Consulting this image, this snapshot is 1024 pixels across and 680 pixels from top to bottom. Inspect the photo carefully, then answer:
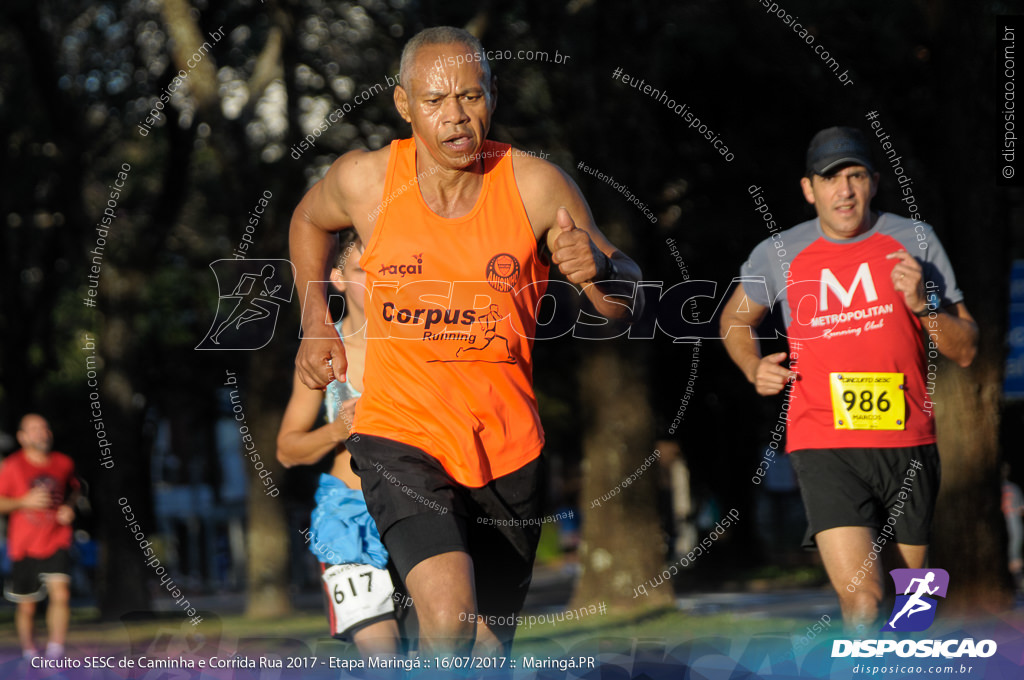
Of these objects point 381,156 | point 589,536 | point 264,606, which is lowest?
point 264,606

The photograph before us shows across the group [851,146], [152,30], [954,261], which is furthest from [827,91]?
[152,30]

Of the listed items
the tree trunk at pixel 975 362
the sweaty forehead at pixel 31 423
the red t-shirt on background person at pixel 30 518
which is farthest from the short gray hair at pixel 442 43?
the sweaty forehead at pixel 31 423

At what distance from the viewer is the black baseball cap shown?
194 inches

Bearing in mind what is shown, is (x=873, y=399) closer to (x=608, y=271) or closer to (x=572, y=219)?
(x=608, y=271)

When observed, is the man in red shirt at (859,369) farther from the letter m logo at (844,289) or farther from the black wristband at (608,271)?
the black wristband at (608,271)

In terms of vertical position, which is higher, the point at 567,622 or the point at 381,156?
the point at 381,156

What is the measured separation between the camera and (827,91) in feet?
31.6

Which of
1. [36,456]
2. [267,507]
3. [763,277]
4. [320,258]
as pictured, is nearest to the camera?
[320,258]

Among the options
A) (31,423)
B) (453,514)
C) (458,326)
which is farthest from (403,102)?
(31,423)

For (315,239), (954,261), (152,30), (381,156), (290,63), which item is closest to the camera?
(381,156)

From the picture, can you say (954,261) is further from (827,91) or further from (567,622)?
(567,622)

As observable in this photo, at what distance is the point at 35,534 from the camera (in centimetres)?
1010

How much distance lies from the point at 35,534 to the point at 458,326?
7.29 m

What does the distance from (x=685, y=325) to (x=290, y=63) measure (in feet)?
22.6
